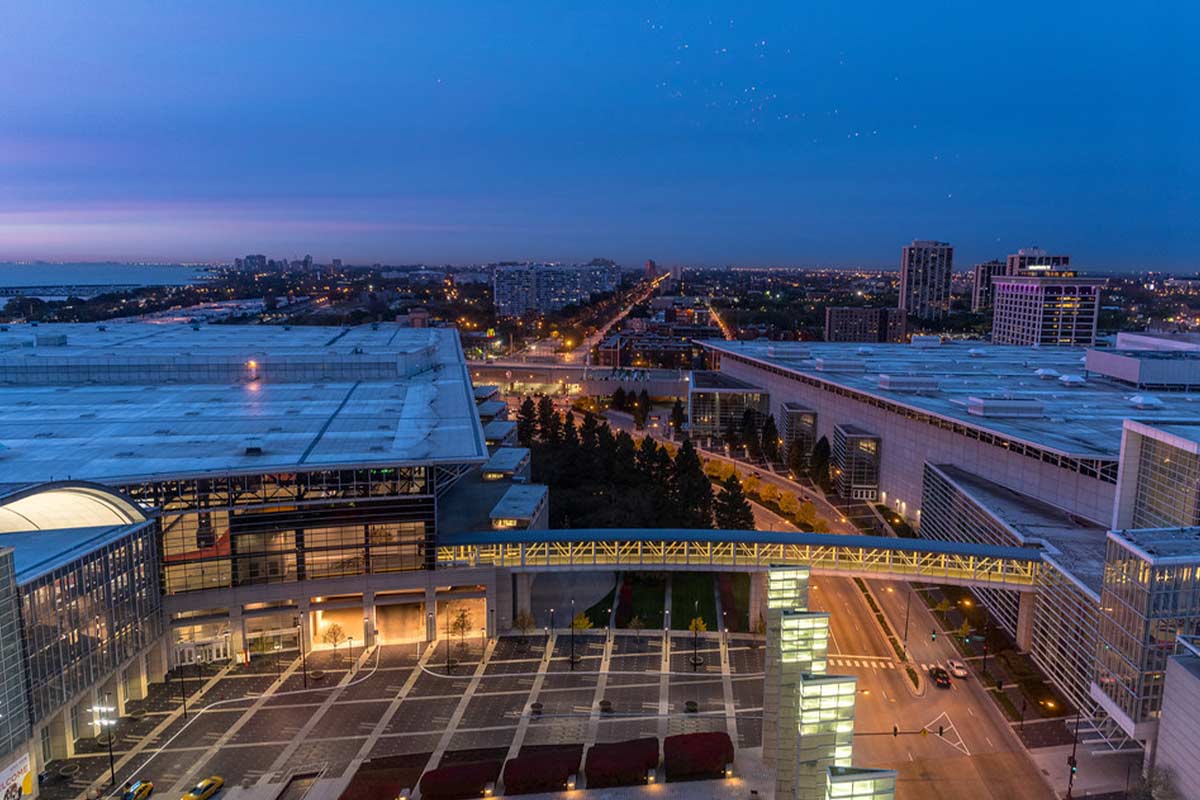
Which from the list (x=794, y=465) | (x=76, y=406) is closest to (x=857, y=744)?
(x=794, y=465)

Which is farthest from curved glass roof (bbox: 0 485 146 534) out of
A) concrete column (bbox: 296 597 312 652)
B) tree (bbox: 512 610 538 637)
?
tree (bbox: 512 610 538 637)

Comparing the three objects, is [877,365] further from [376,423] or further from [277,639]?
[277,639]

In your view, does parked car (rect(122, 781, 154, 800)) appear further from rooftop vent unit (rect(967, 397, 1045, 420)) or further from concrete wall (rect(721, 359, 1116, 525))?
rooftop vent unit (rect(967, 397, 1045, 420))

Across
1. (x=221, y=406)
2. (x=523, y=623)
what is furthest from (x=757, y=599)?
(x=221, y=406)

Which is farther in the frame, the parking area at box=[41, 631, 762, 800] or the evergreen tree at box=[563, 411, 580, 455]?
the evergreen tree at box=[563, 411, 580, 455]

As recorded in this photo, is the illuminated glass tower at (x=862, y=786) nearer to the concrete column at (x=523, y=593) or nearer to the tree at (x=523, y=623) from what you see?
the tree at (x=523, y=623)

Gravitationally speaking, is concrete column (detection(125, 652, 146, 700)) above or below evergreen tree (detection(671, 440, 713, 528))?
below

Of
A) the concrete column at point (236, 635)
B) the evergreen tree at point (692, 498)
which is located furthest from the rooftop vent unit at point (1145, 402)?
the concrete column at point (236, 635)
